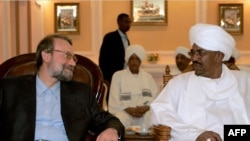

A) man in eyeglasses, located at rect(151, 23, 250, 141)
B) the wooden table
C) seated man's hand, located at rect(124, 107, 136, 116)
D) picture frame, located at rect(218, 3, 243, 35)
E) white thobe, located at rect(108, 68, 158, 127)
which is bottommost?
seated man's hand, located at rect(124, 107, 136, 116)

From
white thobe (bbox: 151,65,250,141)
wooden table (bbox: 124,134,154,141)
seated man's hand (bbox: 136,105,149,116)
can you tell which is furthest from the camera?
seated man's hand (bbox: 136,105,149,116)

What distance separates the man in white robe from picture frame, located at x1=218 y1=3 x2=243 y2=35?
109 inches

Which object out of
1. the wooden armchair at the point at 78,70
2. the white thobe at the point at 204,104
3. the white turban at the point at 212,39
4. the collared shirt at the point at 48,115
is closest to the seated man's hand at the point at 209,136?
the white thobe at the point at 204,104

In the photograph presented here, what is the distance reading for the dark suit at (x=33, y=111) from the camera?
2.82m

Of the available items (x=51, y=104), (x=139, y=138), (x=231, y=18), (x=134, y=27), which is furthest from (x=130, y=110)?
(x=231, y=18)

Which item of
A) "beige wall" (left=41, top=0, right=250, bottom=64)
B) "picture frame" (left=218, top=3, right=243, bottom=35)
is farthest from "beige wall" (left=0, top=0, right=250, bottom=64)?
"picture frame" (left=218, top=3, right=243, bottom=35)

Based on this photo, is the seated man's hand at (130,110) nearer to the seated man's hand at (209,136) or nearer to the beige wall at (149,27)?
the seated man's hand at (209,136)

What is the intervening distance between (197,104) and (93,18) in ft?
17.8

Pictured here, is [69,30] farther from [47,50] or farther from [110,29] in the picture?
[47,50]

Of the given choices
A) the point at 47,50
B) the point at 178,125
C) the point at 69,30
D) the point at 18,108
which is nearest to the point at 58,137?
the point at 18,108

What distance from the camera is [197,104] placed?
3.19 m

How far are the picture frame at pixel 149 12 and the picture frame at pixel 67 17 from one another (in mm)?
1030

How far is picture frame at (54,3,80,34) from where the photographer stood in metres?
8.33

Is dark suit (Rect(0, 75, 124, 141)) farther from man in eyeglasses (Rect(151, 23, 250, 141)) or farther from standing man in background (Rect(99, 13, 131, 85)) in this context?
standing man in background (Rect(99, 13, 131, 85))
